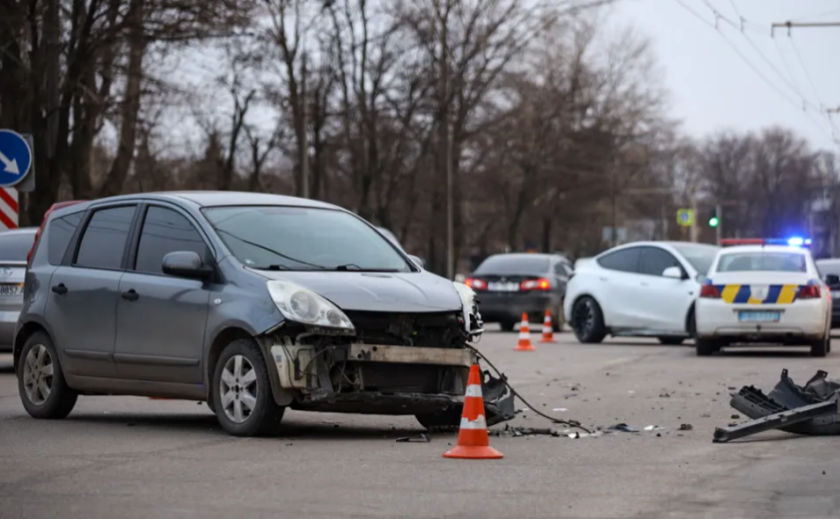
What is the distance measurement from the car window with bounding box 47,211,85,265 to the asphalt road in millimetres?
1214

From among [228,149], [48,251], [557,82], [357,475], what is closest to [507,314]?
[48,251]

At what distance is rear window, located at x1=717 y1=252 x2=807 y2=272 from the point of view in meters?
21.8

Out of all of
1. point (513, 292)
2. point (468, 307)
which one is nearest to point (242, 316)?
point (468, 307)

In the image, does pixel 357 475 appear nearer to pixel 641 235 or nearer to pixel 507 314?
pixel 507 314

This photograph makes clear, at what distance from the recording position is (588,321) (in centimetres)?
2561

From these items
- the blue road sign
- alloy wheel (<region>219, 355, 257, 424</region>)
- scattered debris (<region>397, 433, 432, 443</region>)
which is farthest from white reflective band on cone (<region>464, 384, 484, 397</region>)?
the blue road sign

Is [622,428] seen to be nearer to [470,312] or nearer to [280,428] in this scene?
[470,312]

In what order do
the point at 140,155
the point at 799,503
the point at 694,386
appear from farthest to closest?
the point at 140,155 < the point at 694,386 < the point at 799,503

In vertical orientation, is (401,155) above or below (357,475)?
above

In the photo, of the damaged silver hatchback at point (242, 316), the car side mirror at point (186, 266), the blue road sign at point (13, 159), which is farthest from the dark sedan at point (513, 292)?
the car side mirror at point (186, 266)

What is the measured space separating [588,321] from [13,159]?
9.20m

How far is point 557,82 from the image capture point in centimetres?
6875

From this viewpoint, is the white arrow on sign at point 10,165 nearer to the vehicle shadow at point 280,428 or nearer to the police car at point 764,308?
the police car at point 764,308

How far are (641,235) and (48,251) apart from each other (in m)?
87.2
